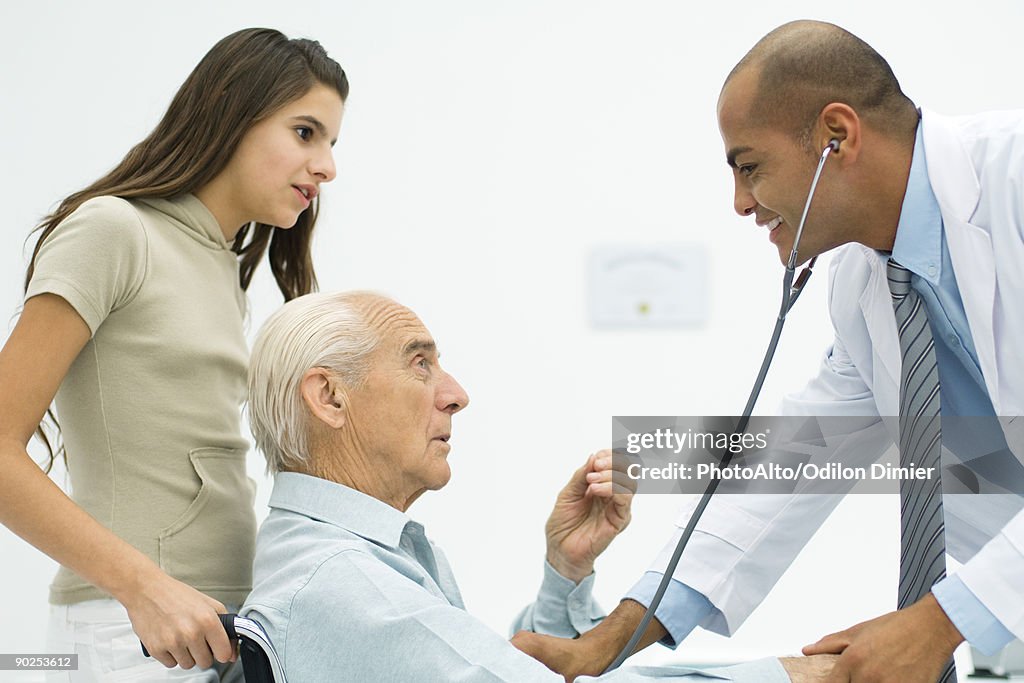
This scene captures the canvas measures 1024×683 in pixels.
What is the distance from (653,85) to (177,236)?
1.74 meters

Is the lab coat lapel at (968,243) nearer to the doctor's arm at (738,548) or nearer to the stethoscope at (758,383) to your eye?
the stethoscope at (758,383)

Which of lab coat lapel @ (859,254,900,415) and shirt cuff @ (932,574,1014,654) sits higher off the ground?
lab coat lapel @ (859,254,900,415)

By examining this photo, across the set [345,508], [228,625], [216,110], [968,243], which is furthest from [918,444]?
[216,110]

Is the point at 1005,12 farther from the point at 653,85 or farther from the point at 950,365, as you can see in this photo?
the point at 950,365

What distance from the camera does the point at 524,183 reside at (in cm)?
284

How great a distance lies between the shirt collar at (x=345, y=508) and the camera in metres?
1.23

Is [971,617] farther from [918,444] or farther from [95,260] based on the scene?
[95,260]

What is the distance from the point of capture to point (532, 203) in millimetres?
2836

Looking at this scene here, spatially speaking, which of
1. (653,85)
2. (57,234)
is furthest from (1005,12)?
(57,234)

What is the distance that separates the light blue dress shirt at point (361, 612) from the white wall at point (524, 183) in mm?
1582

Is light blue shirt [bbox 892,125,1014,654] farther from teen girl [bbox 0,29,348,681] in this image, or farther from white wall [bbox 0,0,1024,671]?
white wall [bbox 0,0,1024,671]

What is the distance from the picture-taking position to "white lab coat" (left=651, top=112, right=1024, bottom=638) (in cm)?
128

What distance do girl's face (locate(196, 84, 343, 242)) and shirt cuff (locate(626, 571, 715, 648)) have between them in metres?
0.77

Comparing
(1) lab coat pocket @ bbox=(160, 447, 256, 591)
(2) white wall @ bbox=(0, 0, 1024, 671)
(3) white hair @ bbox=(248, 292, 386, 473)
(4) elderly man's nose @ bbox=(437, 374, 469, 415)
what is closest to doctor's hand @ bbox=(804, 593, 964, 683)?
(4) elderly man's nose @ bbox=(437, 374, 469, 415)
